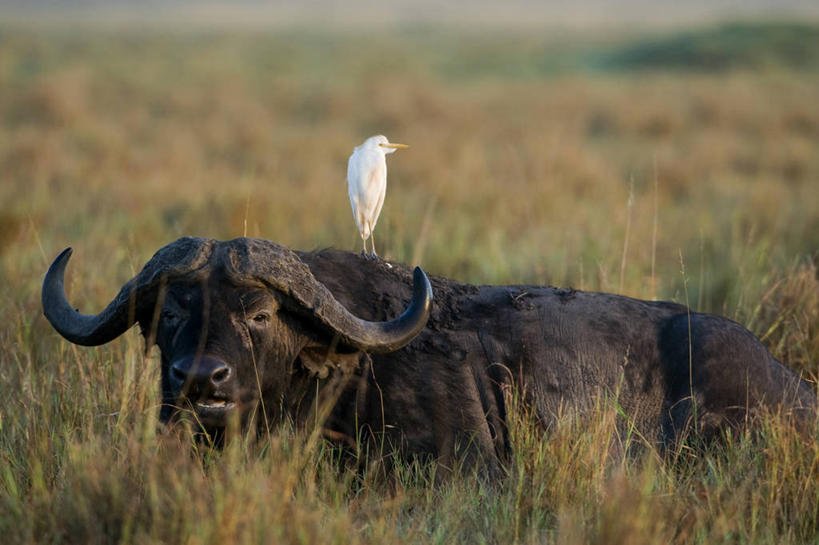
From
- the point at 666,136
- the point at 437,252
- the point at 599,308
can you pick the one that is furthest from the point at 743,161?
the point at 599,308

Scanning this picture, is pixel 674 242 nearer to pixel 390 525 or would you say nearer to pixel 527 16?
pixel 390 525

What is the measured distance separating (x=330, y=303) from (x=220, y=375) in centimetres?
59

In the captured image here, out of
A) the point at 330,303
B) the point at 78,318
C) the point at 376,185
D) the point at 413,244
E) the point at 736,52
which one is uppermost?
the point at 736,52

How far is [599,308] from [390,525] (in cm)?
194

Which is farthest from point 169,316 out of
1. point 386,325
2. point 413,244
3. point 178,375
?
point 413,244

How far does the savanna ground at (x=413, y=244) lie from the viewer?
325 centimetres

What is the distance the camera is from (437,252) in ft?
29.0

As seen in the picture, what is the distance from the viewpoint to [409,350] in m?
4.41

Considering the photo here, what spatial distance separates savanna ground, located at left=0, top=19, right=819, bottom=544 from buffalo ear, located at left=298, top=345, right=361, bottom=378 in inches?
12.5

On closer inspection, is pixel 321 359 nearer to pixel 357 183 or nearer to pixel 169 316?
pixel 169 316

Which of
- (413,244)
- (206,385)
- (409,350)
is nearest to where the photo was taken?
(206,385)

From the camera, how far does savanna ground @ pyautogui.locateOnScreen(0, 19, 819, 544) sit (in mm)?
3246

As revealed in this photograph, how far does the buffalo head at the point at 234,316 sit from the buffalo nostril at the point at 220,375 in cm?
2

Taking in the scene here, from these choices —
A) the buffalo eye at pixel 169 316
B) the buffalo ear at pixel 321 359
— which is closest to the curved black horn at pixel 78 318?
the buffalo eye at pixel 169 316
